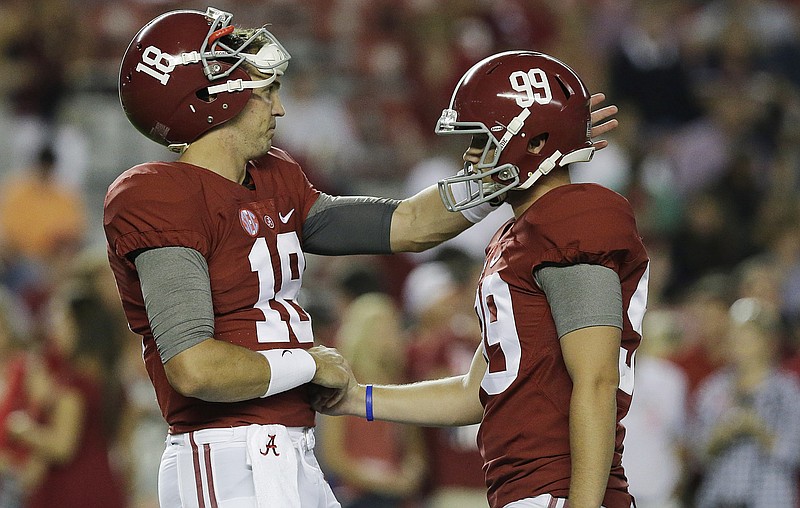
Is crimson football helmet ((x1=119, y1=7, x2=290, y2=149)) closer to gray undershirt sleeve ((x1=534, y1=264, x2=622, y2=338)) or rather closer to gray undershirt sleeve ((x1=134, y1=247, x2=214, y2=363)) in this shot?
gray undershirt sleeve ((x1=134, y1=247, x2=214, y2=363))

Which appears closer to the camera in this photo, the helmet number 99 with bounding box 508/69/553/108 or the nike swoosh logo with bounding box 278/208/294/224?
the helmet number 99 with bounding box 508/69/553/108

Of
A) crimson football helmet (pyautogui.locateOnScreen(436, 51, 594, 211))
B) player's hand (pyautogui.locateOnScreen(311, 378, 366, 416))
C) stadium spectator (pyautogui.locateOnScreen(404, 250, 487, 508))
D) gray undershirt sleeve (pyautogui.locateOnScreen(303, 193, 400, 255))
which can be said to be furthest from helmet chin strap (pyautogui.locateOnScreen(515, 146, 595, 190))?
stadium spectator (pyautogui.locateOnScreen(404, 250, 487, 508))

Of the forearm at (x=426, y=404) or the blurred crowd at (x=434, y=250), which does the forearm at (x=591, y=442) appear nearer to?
the forearm at (x=426, y=404)

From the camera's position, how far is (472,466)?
6305 mm

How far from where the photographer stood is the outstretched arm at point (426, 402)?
11.5ft

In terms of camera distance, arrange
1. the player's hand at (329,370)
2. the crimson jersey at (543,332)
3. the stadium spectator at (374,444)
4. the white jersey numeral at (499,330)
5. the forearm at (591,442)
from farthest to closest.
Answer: the stadium spectator at (374,444) < the player's hand at (329,370) < the white jersey numeral at (499,330) < the crimson jersey at (543,332) < the forearm at (591,442)

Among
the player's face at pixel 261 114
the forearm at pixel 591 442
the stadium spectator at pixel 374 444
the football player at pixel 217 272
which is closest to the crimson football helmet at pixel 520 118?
the football player at pixel 217 272

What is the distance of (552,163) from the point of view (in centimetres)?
313

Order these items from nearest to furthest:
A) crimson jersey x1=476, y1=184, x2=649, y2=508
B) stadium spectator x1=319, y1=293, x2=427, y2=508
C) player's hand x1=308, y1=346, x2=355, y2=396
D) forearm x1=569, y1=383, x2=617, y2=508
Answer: forearm x1=569, y1=383, x2=617, y2=508, crimson jersey x1=476, y1=184, x2=649, y2=508, player's hand x1=308, y1=346, x2=355, y2=396, stadium spectator x1=319, y1=293, x2=427, y2=508

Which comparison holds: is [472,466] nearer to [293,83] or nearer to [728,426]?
[728,426]

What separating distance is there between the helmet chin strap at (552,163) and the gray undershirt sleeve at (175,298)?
0.86m

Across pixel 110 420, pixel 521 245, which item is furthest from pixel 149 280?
pixel 110 420

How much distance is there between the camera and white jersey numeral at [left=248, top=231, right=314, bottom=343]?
317cm

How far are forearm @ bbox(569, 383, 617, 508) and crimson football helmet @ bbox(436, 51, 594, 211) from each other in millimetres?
592
